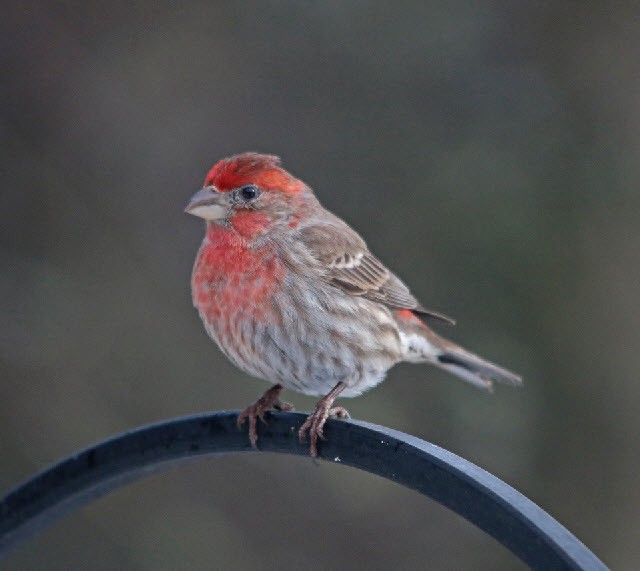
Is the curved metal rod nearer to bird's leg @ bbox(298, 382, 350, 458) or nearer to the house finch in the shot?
bird's leg @ bbox(298, 382, 350, 458)

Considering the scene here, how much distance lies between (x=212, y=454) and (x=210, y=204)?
1.34 metres

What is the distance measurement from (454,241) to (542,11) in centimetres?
148

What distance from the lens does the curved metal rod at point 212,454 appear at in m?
2.58

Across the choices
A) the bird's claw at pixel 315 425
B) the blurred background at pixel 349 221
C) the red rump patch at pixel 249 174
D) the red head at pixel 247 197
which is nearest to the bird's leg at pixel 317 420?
the bird's claw at pixel 315 425

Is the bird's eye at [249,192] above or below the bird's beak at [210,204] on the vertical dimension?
above

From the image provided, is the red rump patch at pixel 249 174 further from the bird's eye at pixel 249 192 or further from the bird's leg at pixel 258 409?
the bird's leg at pixel 258 409

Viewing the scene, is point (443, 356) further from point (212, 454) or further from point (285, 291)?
point (212, 454)

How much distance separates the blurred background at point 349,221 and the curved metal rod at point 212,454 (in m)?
3.00

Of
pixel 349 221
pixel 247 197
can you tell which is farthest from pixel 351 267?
pixel 349 221

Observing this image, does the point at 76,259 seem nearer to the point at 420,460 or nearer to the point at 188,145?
the point at 188,145

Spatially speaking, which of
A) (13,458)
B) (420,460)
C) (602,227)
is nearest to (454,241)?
(602,227)

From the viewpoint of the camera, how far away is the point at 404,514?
6820 mm

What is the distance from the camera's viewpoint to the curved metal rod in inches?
102

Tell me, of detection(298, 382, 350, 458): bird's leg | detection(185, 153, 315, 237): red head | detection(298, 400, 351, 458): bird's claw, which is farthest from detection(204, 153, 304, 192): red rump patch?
detection(298, 400, 351, 458): bird's claw
